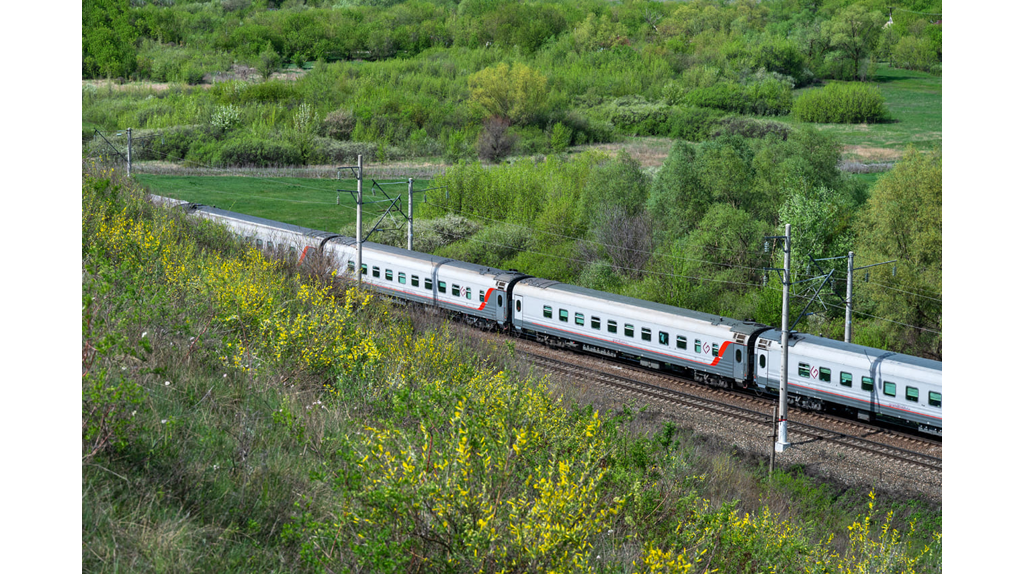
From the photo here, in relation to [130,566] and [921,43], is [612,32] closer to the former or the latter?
[921,43]

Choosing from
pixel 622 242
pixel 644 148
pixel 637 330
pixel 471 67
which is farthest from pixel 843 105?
pixel 637 330

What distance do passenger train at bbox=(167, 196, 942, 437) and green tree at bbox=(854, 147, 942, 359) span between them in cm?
1118

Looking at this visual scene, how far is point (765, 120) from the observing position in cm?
8931

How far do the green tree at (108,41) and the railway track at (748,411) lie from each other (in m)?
73.1

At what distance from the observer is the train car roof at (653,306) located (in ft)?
96.7

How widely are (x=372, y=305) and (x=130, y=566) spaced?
19553mm

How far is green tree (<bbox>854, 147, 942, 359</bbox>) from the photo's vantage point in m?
37.8

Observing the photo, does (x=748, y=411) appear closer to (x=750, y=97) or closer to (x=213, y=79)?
(x=750, y=97)

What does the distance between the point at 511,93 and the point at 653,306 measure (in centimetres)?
6702

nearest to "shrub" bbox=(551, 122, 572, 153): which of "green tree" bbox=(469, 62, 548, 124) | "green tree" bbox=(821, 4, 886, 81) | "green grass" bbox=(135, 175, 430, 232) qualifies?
"green tree" bbox=(469, 62, 548, 124)

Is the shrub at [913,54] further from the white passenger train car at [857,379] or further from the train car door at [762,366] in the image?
the train car door at [762,366]

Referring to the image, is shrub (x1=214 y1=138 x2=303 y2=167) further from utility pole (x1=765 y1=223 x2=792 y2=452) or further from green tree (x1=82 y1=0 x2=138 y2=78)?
utility pole (x1=765 y1=223 x2=792 y2=452)

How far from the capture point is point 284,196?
7019cm

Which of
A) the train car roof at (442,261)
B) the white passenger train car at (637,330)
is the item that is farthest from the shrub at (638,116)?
the white passenger train car at (637,330)
